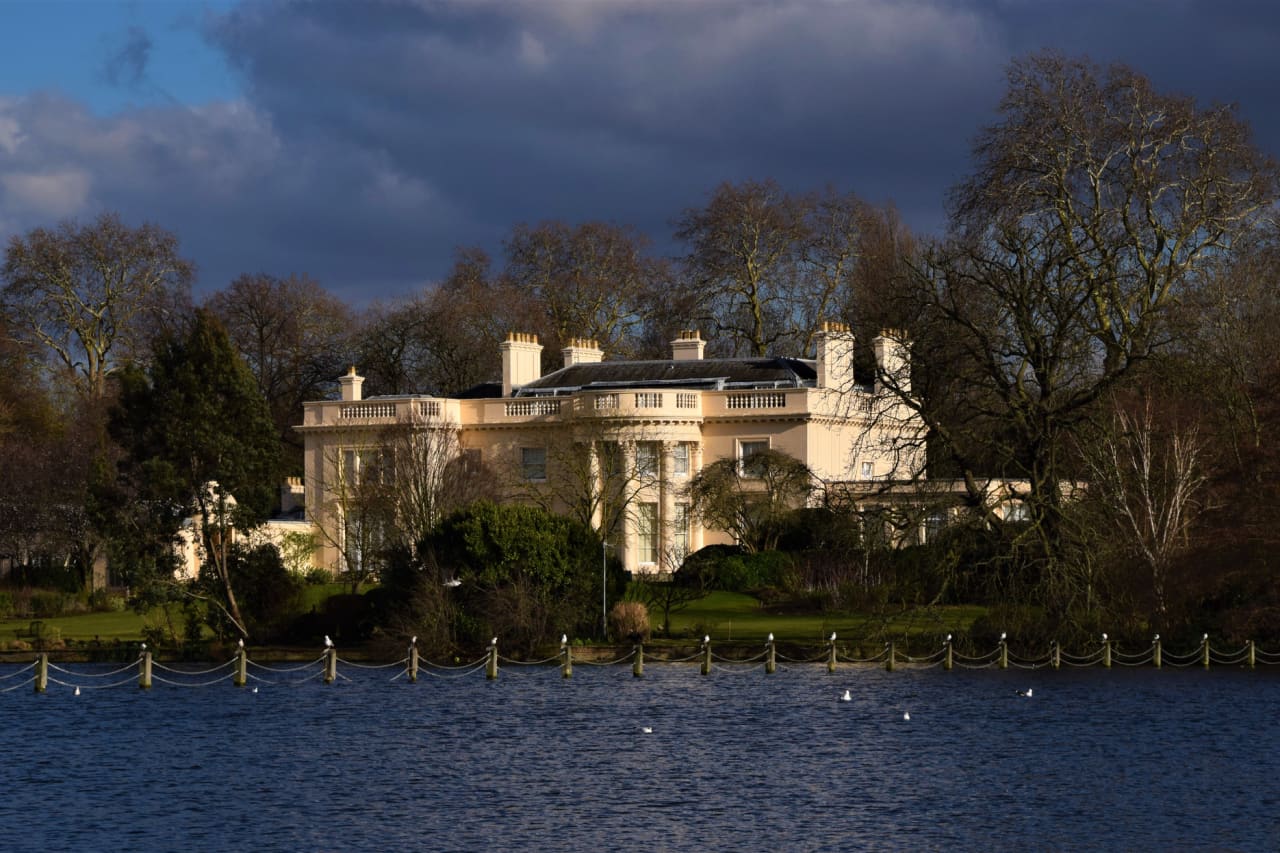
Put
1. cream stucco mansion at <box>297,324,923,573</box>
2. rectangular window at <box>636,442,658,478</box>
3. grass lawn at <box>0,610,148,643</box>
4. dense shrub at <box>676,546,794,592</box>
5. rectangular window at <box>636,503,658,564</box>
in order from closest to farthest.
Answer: grass lawn at <box>0,610,148,643</box> < dense shrub at <box>676,546,794,592</box> < rectangular window at <box>636,442,658,478</box> < cream stucco mansion at <box>297,324,923,573</box> < rectangular window at <box>636,503,658,564</box>

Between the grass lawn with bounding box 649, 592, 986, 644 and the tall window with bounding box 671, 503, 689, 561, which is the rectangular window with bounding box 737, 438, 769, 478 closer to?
the tall window with bounding box 671, 503, 689, 561

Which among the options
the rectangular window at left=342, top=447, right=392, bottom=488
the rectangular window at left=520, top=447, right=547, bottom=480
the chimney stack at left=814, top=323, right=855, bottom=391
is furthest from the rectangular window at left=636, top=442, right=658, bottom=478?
the rectangular window at left=342, top=447, right=392, bottom=488

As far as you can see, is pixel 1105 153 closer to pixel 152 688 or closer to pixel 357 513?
pixel 357 513

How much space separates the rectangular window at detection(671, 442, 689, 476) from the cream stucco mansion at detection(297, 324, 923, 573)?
36mm

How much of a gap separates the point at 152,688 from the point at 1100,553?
2109cm

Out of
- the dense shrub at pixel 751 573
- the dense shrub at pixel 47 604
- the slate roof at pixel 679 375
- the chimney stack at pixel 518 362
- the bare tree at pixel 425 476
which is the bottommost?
the dense shrub at pixel 47 604

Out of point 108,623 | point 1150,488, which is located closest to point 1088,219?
point 1150,488

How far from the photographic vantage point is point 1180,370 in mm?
42406

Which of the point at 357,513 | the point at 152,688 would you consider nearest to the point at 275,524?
the point at 357,513

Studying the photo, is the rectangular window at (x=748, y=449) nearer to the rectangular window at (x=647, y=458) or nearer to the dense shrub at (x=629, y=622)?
the rectangular window at (x=647, y=458)

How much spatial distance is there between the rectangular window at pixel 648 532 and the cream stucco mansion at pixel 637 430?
50 mm

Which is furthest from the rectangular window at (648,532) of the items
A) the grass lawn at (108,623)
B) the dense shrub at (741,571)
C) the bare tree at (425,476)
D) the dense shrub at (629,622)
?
the dense shrub at (629,622)

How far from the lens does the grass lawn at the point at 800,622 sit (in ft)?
148

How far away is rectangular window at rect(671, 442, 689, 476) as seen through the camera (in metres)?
68.5
